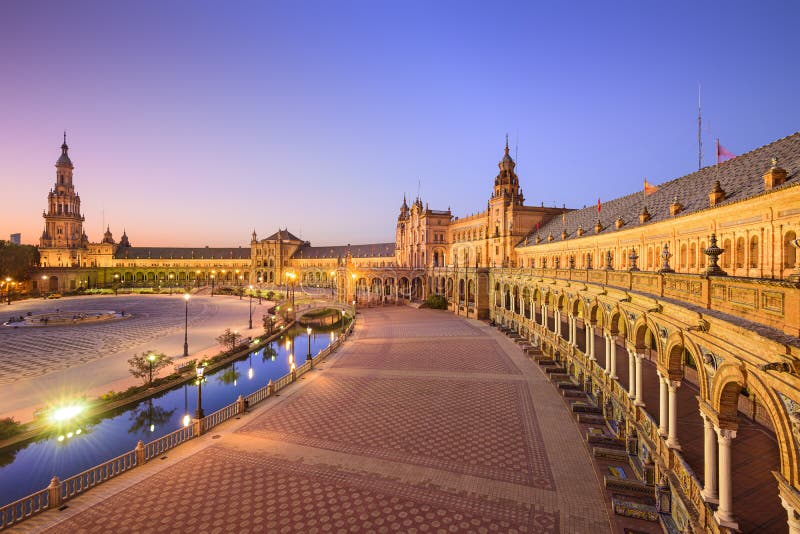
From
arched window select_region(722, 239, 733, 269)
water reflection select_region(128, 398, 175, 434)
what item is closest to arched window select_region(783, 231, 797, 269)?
arched window select_region(722, 239, 733, 269)

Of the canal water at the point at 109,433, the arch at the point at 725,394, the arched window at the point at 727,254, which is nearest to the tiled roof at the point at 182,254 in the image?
the canal water at the point at 109,433

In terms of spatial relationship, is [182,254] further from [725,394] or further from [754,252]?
[725,394]

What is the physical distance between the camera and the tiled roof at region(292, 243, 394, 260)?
10547 centimetres

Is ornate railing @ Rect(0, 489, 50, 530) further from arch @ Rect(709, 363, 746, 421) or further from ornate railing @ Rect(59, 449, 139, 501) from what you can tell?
arch @ Rect(709, 363, 746, 421)

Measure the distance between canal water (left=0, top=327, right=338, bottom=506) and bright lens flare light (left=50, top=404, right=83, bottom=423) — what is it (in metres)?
0.52

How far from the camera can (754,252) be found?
16469 millimetres

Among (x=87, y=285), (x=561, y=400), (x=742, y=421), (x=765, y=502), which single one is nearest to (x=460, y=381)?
(x=561, y=400)

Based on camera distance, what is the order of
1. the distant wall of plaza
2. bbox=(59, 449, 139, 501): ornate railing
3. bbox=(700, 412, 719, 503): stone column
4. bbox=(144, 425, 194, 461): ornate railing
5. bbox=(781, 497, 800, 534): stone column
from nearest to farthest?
bbox=(781, 497, 800, 534): stone column, the distant wall of plaza, bbox=(700, 412, 719, 503): stone column, bbox=(59, 449, 139, 501): ornate railing, bbox=(144, 425, 194, 461): ornate railing

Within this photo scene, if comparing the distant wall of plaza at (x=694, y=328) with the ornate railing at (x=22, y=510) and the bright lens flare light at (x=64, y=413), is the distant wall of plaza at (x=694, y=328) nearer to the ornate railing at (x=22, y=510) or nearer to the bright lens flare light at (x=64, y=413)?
the ornate railing at (x=22, y=510)

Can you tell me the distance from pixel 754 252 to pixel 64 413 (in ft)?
114

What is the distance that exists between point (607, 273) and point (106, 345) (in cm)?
4603

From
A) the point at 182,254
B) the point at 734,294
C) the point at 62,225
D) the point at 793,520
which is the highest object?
the point at 62,225

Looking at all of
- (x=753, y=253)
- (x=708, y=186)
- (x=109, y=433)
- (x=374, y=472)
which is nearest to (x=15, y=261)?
(x=109, y=433)

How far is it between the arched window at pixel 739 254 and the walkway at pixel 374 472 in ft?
33.7
